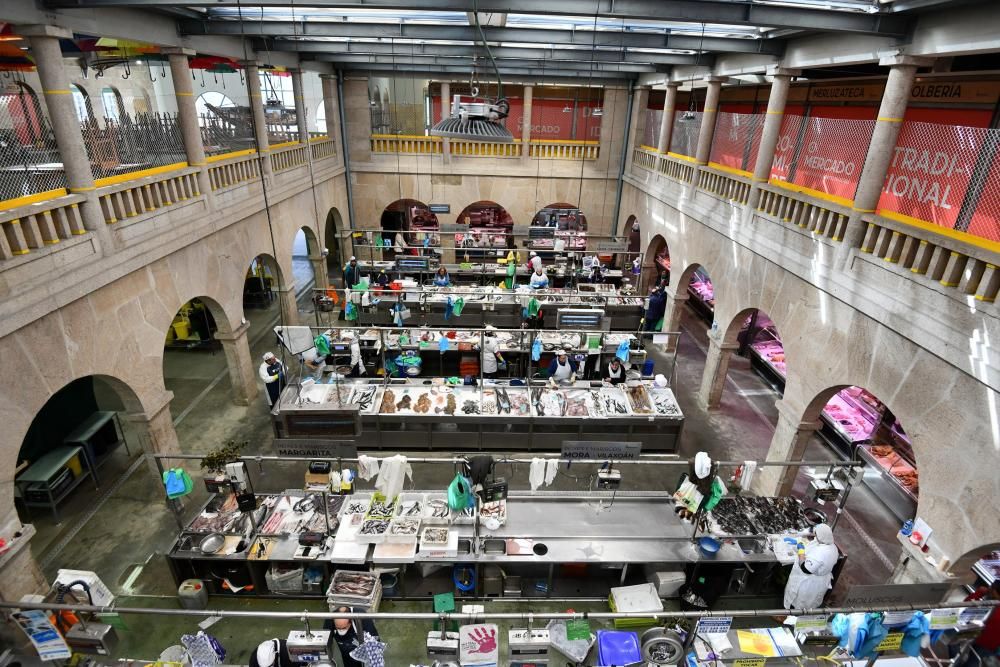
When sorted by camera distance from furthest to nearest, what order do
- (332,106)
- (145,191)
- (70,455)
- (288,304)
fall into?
(332,106), (288,304), (70,455), (145,191)

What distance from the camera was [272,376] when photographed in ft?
38.7

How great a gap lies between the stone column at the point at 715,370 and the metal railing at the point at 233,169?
1250 centimetres

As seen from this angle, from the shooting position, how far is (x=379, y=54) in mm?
15383

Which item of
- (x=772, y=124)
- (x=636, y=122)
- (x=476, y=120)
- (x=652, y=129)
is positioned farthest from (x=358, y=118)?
(x=476, y=120)

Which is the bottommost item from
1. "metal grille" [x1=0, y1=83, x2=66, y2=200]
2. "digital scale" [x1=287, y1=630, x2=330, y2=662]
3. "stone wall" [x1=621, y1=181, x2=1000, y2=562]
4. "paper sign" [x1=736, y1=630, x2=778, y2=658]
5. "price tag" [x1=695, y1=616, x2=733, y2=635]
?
"paper sign" [x1=736, y1=630, x2=778, y2=658]

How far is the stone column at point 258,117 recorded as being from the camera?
13.5 metres

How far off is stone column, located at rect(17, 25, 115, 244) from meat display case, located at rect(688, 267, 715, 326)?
56.9 ft

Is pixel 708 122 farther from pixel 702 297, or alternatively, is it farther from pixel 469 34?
pixel 702 297

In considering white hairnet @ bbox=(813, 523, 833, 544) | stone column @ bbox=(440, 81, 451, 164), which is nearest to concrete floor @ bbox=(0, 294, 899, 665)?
white hairnet @ bbox=(813, 523, 833, 544)

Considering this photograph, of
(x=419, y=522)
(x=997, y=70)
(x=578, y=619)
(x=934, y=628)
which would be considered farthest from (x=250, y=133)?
(x=934, y=628)

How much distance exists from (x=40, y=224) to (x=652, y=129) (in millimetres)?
18698

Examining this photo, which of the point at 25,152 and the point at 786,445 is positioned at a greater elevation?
the point at 25,152

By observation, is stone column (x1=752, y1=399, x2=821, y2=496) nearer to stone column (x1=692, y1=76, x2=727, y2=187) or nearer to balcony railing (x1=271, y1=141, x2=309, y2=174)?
stone column (x1=692, y1=76, x2=727, y2=187)

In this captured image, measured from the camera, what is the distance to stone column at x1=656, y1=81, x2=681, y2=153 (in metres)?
17.0
